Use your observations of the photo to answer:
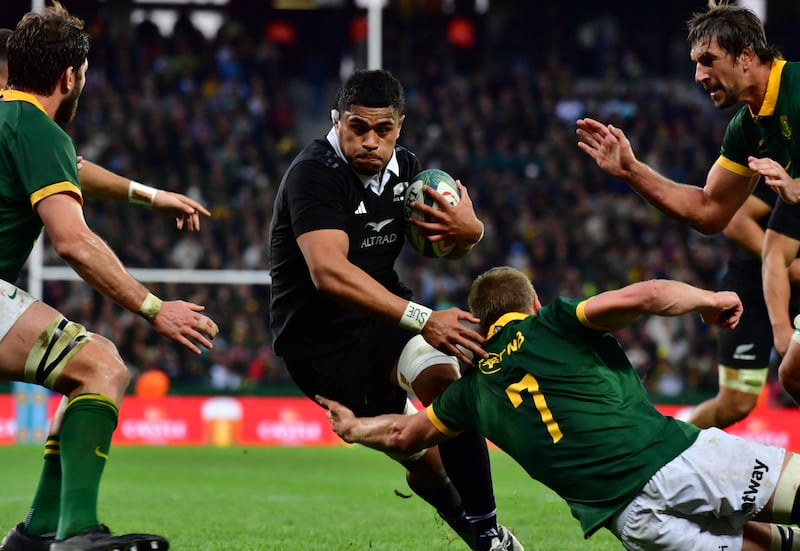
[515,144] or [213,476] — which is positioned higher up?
[515,144]

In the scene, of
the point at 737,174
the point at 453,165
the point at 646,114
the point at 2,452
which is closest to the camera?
the point at 737,174

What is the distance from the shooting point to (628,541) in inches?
177

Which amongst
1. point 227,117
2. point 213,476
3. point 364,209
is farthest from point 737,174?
point 227,117

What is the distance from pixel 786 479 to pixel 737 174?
88.0 inches

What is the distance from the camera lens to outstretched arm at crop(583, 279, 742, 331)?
4.29m

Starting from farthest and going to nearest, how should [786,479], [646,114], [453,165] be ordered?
[646,114]
[453,165]
[786,479]

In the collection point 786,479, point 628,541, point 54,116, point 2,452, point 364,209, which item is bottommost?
point 2,452

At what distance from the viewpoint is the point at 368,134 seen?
18.7 feet

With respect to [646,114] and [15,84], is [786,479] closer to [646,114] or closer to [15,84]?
[15,84]

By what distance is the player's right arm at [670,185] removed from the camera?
568cm

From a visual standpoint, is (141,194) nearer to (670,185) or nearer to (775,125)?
(670,185)

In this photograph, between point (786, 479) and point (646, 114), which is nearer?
point (786, 479)

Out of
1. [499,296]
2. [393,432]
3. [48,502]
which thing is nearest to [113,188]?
[48,502]

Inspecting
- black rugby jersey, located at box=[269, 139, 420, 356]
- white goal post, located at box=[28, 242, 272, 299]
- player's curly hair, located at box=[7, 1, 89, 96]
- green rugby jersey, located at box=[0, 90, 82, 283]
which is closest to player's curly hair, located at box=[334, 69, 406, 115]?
black rugby jersey, located at box=[269, 139, 420, 356]
